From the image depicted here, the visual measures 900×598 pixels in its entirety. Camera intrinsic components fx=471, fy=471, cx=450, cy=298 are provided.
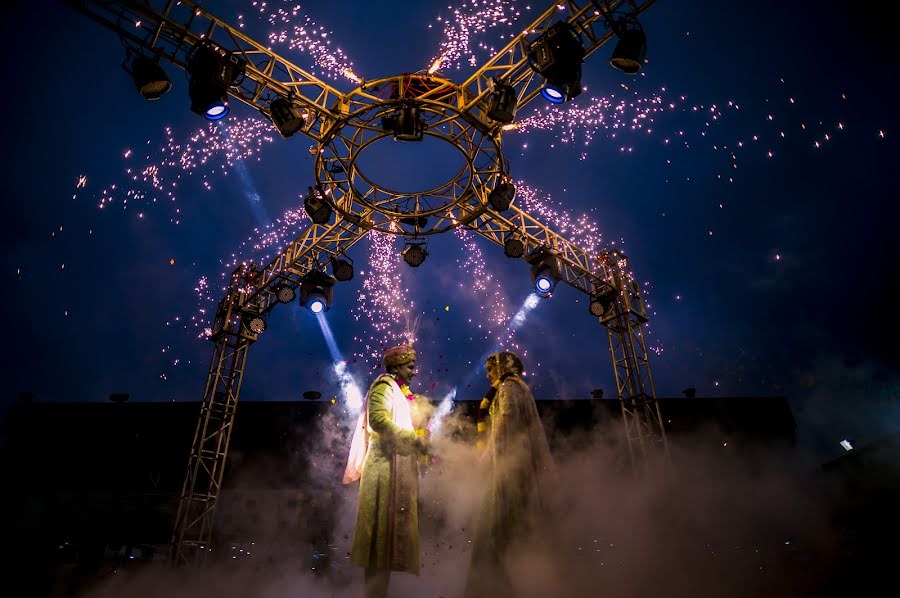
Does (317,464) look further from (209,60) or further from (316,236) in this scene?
(209,60)

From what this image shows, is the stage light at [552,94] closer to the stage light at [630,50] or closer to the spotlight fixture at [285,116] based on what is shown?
the stage light at [630,50]

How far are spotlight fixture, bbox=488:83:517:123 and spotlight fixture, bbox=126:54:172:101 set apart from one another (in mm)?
4614

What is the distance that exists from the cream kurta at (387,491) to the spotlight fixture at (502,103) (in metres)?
4.32

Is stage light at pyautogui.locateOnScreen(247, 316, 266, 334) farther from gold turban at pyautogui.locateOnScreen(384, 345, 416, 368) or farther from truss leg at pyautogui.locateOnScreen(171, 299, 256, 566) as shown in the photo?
gold turban at pyautogui.locateOnScreen(384, 345, 416, 368)

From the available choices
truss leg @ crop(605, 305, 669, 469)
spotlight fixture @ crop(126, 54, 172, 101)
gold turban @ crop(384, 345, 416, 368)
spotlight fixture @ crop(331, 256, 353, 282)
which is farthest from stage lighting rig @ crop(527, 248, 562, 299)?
spotlight fixture @ crop(126, 54, 172, 101)

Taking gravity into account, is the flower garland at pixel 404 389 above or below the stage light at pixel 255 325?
below

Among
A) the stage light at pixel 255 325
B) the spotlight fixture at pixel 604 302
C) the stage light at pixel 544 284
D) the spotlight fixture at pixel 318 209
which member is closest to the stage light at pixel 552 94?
the stage light at pixel 544 284

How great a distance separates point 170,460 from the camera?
1778 centimetres

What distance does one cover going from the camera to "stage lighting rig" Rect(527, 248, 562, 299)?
10.1m

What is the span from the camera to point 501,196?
27.5 feet

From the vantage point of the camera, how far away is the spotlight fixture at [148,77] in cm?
654

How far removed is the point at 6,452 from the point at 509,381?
2293cm

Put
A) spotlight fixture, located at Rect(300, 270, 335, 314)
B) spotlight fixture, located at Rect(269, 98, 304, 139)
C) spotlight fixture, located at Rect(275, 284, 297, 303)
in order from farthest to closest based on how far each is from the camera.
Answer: spotlight fixture, located at Rect(275, 284, 297, 303)
spotlight fixture, located at Rect(300, 270, 335, 314)
spotlight fixture, located at Rect(269, 98, 304, 139)

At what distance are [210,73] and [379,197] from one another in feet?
13.5
